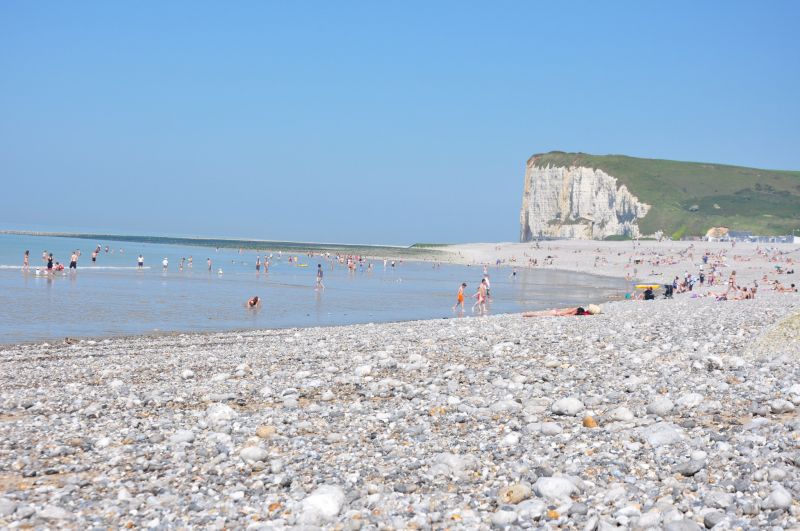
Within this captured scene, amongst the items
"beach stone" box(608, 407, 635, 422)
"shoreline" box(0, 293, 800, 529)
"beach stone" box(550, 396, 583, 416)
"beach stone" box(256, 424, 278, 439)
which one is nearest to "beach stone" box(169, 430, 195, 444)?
"shoreline" box(0, 293, 800, 529)

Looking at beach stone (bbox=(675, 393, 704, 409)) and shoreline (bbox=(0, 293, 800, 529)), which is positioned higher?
beach stone (bbox=(675, 393, 704, 409))

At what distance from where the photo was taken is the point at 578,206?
534ft

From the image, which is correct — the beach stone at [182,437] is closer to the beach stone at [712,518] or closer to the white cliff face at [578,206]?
the beach stone at [712,518]

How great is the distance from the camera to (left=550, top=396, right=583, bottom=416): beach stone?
8.10 m

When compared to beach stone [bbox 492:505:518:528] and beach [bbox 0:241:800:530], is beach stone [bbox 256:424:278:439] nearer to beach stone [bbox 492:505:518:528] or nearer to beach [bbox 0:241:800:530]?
beach [bbox 0:241:800:530]

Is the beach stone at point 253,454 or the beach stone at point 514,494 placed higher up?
the beach stone at point 514,494

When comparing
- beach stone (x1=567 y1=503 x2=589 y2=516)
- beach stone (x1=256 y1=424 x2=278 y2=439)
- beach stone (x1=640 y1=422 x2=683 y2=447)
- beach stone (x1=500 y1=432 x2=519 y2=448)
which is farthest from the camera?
beach stone (x1=256 y1=424 x2=278 y2=439)

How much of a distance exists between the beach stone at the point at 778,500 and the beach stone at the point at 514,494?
1.53m

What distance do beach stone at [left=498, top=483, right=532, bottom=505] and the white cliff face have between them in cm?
15053

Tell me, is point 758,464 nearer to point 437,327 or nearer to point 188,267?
point 437,327

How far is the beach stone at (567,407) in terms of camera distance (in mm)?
8102

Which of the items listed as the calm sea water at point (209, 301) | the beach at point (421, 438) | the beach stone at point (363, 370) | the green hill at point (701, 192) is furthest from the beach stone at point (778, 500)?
the green hill at point (701, 192)

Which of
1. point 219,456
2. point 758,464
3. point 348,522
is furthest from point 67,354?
point 758,464

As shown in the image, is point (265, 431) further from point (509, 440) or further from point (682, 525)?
point (682, 525)
